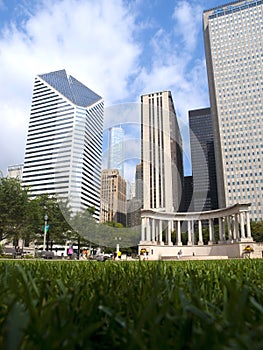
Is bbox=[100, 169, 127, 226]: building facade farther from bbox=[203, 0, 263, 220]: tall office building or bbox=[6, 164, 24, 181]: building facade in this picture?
bbox=[6, 164, 24, 181]: building facade

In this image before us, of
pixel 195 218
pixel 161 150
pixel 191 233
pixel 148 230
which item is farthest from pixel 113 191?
pixel 191 233

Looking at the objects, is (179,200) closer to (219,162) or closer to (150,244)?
(150,244)

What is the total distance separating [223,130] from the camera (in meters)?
110

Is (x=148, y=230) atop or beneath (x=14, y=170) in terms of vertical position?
beneath

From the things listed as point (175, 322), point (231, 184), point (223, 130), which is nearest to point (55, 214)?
point (175, 322)

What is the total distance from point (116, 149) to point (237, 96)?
114295 mm

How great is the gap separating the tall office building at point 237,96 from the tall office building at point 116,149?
93875 mm

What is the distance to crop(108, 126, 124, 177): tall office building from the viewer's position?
12383 mm

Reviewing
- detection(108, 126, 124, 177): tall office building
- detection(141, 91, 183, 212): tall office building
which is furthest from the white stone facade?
detection(108, 126, 124, 177): tall office building

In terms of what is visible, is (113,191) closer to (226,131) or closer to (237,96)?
(226,131)

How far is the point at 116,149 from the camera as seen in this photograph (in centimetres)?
1276

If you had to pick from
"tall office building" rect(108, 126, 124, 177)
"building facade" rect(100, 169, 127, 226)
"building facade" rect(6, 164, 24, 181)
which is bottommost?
"building facade" rect(100, 169, 127, 226)

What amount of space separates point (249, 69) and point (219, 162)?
43.9 m

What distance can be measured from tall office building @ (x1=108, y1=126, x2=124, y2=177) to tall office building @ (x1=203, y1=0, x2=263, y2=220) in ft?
308
